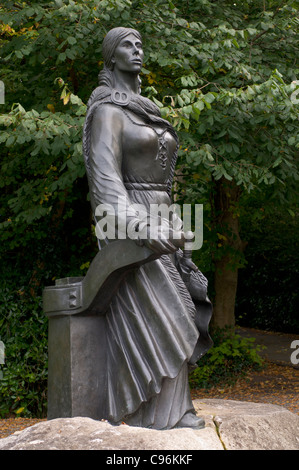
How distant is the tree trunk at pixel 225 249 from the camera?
945 centimetres

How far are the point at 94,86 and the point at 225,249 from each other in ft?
10.8

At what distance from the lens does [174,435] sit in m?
3.38

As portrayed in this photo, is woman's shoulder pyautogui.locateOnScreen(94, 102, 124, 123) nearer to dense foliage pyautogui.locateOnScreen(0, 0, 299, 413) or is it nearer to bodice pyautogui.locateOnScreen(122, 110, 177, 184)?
bodice pyautogui.locateOnScreen(122, 110, 177, 184)

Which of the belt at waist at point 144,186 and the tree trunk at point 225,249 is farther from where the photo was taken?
the tree trunk at point 225,249

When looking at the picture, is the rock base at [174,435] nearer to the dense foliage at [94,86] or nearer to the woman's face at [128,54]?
the woman's face at [128,54]

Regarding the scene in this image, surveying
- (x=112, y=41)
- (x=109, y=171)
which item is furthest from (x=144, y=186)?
(x=112, y=41)

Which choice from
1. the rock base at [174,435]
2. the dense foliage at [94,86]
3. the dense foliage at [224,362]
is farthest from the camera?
the dense foliage at [224,362]

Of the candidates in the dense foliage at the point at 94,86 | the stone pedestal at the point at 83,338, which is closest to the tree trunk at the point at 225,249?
Answer: the dense foliage at the point at 94,86

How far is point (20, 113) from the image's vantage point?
228 inches

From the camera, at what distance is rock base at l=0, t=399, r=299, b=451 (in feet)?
10.7

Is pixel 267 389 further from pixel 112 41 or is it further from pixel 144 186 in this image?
pixel 112 41

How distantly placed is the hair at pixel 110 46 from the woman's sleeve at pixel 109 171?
0.93 feet

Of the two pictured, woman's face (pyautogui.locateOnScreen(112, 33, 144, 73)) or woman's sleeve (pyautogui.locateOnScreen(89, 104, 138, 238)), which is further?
woman's face (pyautogui.locateOnScreen(112, 33, 144, 73))

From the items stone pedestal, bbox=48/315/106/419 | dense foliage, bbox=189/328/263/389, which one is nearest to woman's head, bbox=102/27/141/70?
stone pedestal, bbox=48/315/106/419
